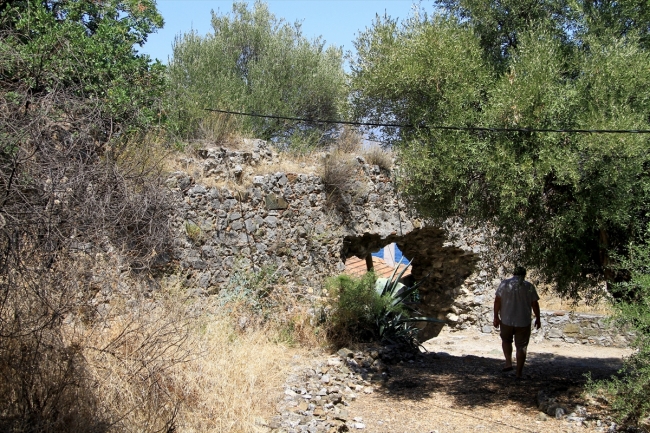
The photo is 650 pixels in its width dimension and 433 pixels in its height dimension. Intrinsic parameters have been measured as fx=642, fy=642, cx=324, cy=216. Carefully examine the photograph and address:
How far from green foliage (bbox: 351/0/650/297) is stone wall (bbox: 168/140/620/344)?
1.84 m

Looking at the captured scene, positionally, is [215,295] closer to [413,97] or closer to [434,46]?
[413,97]

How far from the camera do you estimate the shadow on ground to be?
26.2ft

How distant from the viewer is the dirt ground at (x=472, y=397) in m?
6.96

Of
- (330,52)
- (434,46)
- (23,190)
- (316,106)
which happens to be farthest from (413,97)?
(330,52)

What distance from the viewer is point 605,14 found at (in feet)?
26.8

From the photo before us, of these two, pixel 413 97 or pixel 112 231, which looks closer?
pixel 112 231

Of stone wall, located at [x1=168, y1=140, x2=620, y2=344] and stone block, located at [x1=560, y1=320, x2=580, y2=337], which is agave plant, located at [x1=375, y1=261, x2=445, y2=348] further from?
stone block, located at [x1=560, y1=320, x2=580, y2=337]

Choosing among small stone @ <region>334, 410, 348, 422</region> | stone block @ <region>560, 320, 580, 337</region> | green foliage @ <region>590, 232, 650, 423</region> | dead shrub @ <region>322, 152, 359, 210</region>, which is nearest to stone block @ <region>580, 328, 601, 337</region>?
stone block @ <region>560, 320, 580, 337</region>

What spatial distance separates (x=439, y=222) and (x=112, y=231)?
4297 millimetres

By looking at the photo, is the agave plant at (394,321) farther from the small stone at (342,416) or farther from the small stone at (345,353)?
the small stone at (342,416)

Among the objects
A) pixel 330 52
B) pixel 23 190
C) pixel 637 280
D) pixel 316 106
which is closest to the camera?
pixel 23 190

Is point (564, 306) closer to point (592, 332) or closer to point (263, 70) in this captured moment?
point (592, 332)

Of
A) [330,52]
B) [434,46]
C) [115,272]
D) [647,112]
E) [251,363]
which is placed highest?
[330,52]

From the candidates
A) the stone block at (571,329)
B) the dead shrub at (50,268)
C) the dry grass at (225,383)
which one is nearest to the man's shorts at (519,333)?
the dry grass at (225,383)
